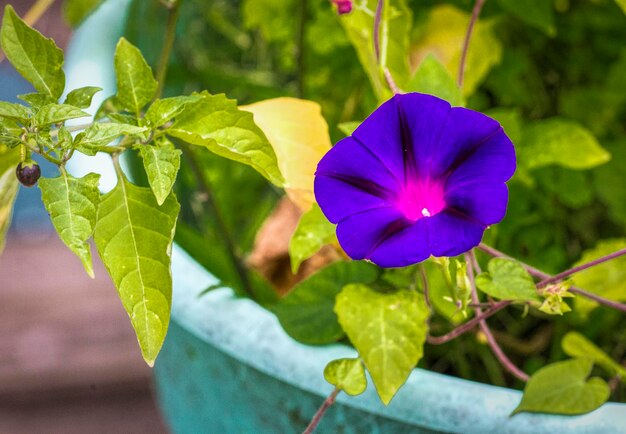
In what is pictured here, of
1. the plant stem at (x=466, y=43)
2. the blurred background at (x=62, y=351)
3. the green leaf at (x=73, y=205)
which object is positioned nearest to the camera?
the green leaf at (x=73, y=205)

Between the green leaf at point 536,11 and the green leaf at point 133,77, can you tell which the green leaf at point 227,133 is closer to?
the green leaf at point 133,77

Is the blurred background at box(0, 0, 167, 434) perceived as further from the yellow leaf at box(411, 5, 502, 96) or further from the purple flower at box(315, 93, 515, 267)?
the purple flower at box(315, 93, 515, 267)

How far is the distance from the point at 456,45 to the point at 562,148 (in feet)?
0.39

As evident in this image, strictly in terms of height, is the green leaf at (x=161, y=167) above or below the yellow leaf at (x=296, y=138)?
above

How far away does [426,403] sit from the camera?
38 cm

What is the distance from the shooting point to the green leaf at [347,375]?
365 mm

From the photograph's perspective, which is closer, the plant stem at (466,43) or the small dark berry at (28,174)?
the small dark berry at (28,174)

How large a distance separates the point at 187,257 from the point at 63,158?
137 mm

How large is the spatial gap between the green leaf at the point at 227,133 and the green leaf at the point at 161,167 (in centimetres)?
1

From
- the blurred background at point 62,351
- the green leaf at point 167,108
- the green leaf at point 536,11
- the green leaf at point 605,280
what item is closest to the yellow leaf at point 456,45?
the green leaf at point 536,11

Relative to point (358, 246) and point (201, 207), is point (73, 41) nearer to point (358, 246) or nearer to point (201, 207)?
point (201, 207)

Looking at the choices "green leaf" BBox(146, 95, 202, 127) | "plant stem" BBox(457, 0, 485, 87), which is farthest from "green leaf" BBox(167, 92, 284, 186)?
"plant stem" BBox(457, 0, 485, 87)

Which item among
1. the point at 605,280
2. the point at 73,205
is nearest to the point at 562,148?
the point at 605,280

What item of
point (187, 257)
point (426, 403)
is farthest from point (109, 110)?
point (426, 403)
